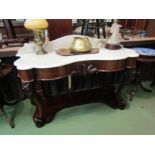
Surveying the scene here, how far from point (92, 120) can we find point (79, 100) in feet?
1.02

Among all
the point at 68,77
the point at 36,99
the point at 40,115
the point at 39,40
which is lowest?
the point at 40,115

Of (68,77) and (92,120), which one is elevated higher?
(68,77)

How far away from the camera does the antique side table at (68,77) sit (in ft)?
4.63

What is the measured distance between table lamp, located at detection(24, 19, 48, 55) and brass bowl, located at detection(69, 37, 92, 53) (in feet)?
1.06

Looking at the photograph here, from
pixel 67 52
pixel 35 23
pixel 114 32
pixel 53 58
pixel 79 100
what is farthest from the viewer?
A: pixel 79 100

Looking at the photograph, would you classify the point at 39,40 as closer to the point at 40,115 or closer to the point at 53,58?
the point at 53,58

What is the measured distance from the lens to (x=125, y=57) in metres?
1.59

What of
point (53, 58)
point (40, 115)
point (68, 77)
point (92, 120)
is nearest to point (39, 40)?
point (53, 58)

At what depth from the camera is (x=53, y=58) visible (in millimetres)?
1533

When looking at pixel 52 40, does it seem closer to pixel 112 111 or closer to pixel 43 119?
pixel 43 119

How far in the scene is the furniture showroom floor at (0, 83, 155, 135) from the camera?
5.56 feet

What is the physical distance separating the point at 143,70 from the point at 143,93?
36cm

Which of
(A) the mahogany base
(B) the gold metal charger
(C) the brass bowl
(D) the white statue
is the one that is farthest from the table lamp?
(D) the white statue

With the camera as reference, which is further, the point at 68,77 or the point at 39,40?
the point at 68,77
